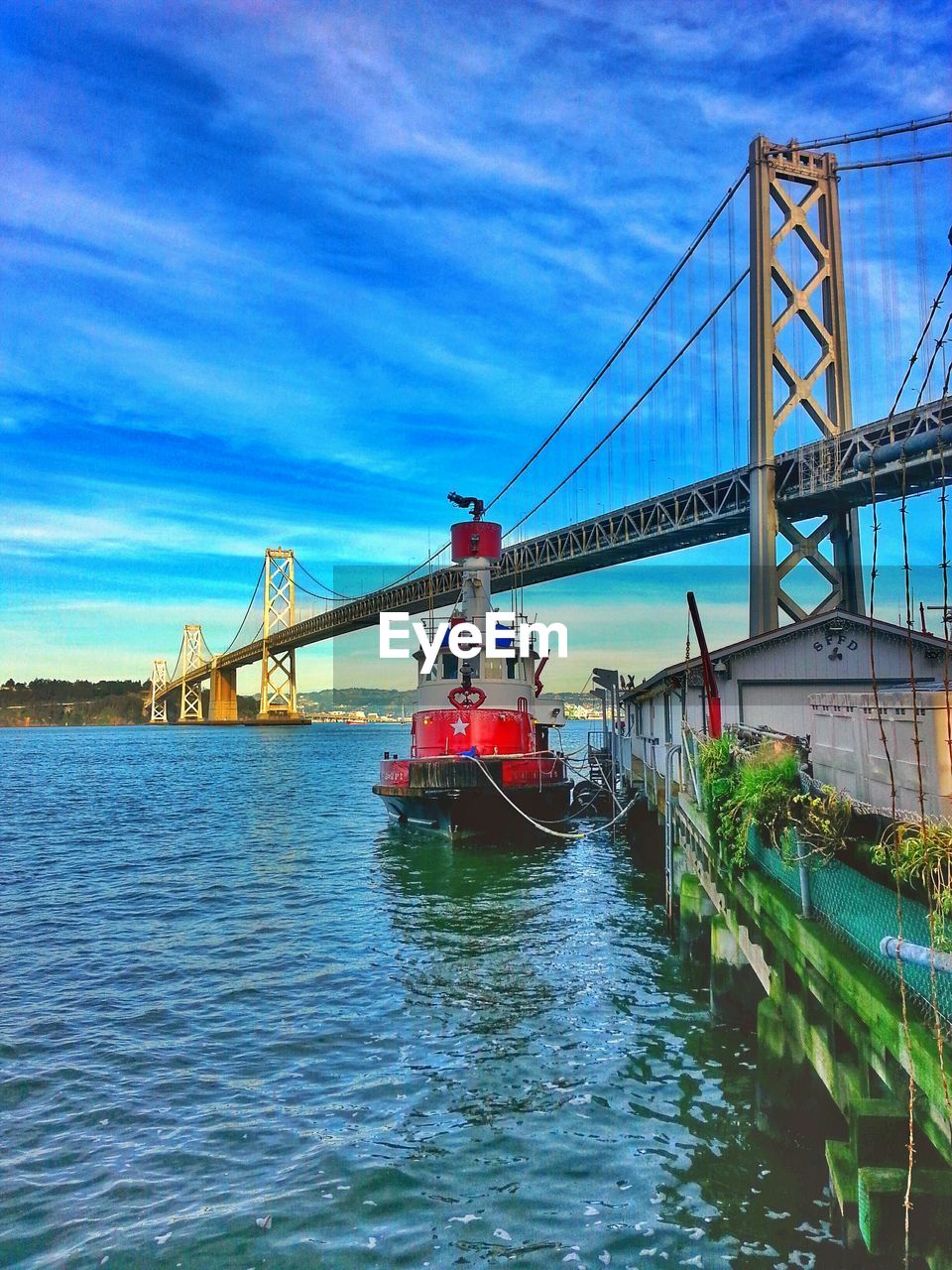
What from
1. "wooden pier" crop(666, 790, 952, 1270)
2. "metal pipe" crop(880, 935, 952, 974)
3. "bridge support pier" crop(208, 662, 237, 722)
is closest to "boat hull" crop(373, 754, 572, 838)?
"wooden pier" crop(666, 790, 952, 1270)

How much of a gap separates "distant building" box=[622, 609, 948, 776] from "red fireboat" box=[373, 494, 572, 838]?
3390 mm

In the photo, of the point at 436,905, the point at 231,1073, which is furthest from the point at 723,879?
the point at 436,905

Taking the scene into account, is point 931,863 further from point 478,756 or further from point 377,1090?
point 478,756

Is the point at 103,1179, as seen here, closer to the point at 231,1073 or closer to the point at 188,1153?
the point at 188,1153

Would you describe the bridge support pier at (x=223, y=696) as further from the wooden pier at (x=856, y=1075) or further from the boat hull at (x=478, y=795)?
the wooden pier at (x=856, y=1075)

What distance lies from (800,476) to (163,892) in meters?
25.3

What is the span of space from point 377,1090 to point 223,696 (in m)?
127

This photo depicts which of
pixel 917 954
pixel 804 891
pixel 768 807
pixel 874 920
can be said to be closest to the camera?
pixel 917 954

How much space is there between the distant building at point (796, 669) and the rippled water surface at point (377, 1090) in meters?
5.97

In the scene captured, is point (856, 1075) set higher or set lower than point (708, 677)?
lower

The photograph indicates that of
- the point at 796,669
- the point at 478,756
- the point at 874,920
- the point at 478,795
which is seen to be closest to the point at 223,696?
the point at 478,756

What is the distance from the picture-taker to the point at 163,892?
64.0 ft

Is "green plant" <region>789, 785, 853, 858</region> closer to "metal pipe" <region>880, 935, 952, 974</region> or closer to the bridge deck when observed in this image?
"metal pipe" <region>880, 935, 952, 974</region>

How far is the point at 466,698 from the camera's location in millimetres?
25500
